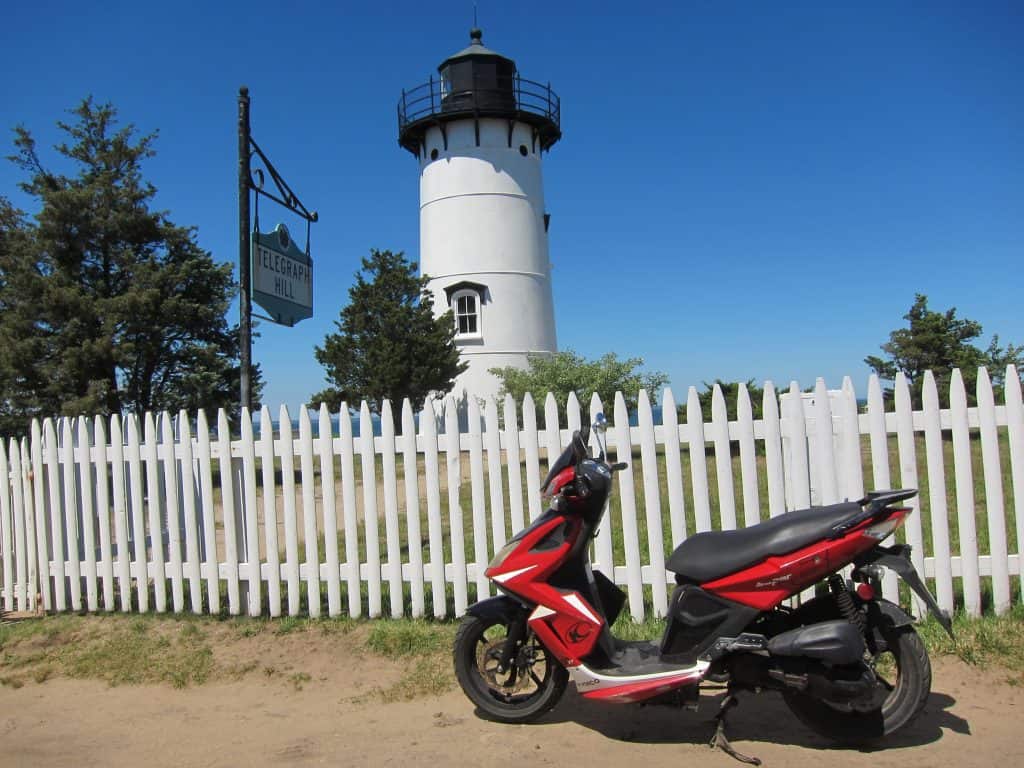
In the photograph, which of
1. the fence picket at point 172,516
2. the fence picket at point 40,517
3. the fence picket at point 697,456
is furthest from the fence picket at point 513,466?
the fence picket at point 40,517

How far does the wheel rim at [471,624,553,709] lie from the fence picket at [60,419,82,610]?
4.28 metres

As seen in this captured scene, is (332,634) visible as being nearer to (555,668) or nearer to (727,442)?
(555,668)

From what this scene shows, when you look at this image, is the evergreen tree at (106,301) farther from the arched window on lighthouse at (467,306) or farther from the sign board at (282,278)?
the sign board at (282,278)

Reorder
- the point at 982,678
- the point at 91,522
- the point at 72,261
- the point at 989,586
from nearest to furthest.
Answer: the point at 982,678, the point at 989,586, the point at 91,522, the point at 72,261

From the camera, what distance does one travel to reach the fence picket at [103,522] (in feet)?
21.3

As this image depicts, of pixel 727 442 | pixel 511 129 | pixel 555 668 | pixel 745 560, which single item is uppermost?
pixel 511 129

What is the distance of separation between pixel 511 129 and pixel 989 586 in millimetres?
24317

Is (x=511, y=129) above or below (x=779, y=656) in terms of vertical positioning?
above

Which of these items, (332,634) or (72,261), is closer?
(332,634)

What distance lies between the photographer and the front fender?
13.0ft

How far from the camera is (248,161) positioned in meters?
6.90

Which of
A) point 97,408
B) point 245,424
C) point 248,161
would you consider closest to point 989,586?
point 245,424

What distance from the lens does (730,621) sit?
3520mm

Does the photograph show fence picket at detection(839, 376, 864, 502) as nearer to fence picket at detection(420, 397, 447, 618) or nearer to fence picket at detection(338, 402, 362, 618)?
fence picket at detection(420, 397, 447, 618)
